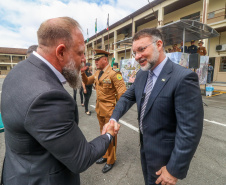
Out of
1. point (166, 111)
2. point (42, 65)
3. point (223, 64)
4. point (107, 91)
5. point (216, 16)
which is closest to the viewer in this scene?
point (42, 65)

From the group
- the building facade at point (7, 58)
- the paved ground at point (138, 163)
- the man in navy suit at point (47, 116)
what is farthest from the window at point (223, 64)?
the building facade at point (7, 58)

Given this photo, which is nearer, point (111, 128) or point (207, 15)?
point (111, 128)

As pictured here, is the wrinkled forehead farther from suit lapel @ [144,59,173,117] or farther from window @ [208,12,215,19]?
window @ [208,12,215,19]

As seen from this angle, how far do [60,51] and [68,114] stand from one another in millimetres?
463

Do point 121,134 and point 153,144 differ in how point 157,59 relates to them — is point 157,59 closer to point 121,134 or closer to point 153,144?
point 153,144

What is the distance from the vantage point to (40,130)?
0.70 meters

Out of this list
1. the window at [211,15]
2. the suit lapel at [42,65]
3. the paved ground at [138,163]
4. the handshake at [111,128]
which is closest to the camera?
the suit lapel at [42,65]

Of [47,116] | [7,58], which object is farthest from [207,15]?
[7,58]

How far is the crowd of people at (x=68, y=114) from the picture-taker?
2.37ft

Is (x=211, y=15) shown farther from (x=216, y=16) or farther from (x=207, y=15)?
(x=207, y=15)

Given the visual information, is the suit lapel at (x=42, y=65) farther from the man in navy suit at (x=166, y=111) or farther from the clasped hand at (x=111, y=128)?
the man in navy suit at (x=166, y=111)

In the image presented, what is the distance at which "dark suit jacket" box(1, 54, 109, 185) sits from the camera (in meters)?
0.70

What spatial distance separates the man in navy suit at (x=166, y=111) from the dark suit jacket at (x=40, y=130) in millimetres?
580

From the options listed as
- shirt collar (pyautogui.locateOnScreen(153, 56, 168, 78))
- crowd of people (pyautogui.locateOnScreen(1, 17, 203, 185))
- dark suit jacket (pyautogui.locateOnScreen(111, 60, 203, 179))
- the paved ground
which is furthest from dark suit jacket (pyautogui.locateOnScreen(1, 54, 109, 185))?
the paved ground
